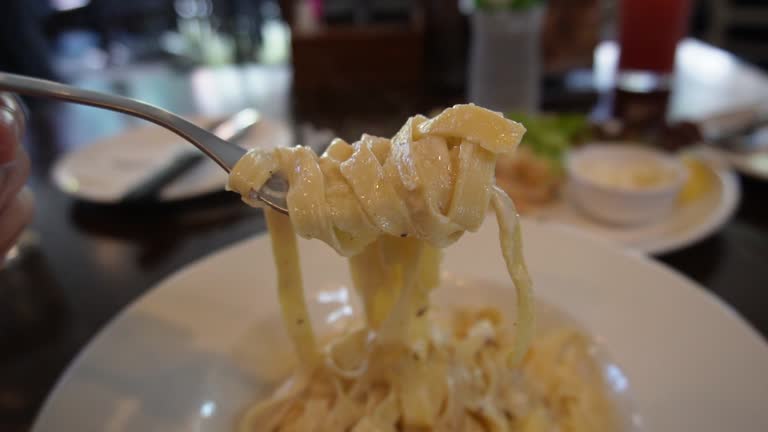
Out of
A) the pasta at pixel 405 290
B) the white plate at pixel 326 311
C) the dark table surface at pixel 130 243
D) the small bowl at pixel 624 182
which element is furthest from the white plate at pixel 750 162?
the pasta at pixel 405 290

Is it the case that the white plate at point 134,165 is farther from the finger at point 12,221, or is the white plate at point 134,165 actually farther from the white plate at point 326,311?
the finger at point 12,221

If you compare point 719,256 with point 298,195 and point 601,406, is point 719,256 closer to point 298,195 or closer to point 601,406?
point 601,406

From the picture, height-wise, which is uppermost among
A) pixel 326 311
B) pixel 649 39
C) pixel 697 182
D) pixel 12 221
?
pixel 649 39

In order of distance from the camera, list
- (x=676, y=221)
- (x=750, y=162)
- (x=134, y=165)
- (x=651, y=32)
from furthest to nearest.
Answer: (x=651, y=32), (x=134, y=165), (x=750, y=162), (x=676, y=221)

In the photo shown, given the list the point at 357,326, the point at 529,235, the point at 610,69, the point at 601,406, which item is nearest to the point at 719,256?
the point at 529,235

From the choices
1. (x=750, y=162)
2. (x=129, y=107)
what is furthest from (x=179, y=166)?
(x=750, y=162)

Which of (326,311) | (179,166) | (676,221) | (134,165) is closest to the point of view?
(326,311)

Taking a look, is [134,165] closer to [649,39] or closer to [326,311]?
[326,311]
